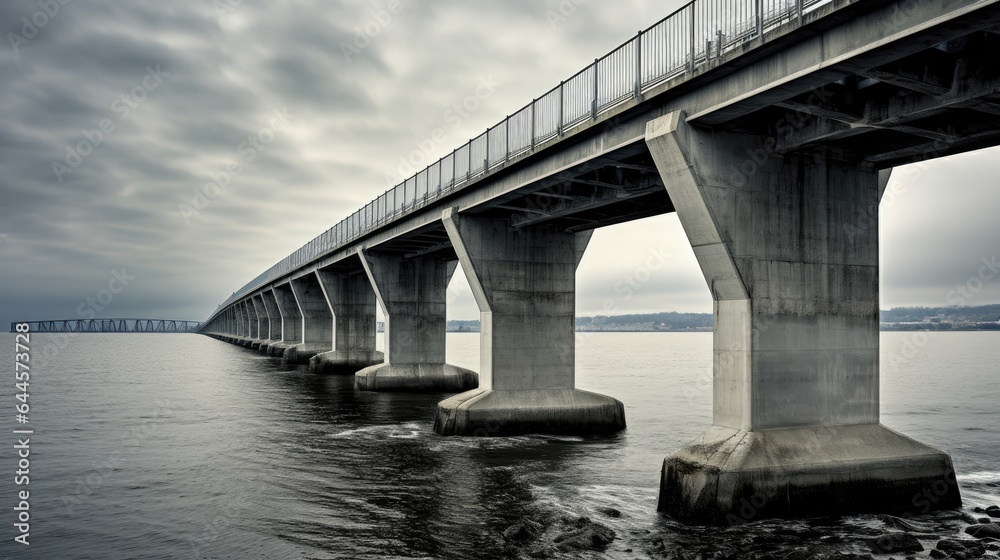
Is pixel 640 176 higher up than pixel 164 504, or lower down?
higher up

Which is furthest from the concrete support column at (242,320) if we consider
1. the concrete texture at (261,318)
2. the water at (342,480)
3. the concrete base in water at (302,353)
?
the water at (342,480)

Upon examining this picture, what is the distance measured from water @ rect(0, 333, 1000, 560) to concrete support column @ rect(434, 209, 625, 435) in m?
1.16

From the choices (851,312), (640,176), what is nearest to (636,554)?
(851,312)

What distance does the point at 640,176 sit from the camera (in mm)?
20828

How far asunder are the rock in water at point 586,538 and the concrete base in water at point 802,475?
5.87 feet

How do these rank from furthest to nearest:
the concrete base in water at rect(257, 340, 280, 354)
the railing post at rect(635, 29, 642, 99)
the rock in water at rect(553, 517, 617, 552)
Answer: the concrete base in water at rect(257, 340, 280, 354) < the railing post at rect(635, 29, 642, 99) < the rock in water at rect(553, 517, 617, 552)

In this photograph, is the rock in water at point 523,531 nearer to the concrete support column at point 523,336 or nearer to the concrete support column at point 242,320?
the concrete support column at point 523,336

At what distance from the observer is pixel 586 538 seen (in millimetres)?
13055

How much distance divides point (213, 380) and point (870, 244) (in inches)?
1785

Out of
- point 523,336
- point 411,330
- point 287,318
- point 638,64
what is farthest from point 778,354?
point 287,318

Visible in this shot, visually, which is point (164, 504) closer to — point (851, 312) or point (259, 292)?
point (851, 312)

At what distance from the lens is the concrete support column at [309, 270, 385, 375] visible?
5472 centimetres

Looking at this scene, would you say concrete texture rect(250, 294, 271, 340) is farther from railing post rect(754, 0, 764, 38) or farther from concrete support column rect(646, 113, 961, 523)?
railing post rect(754, 0, 764, 38)

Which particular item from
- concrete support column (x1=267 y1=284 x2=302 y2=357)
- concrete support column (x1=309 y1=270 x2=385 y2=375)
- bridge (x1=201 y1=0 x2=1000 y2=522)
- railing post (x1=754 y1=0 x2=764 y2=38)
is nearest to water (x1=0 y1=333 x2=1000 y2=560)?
bridge (x1=201 y1=0 x2=1000 y2=522)
